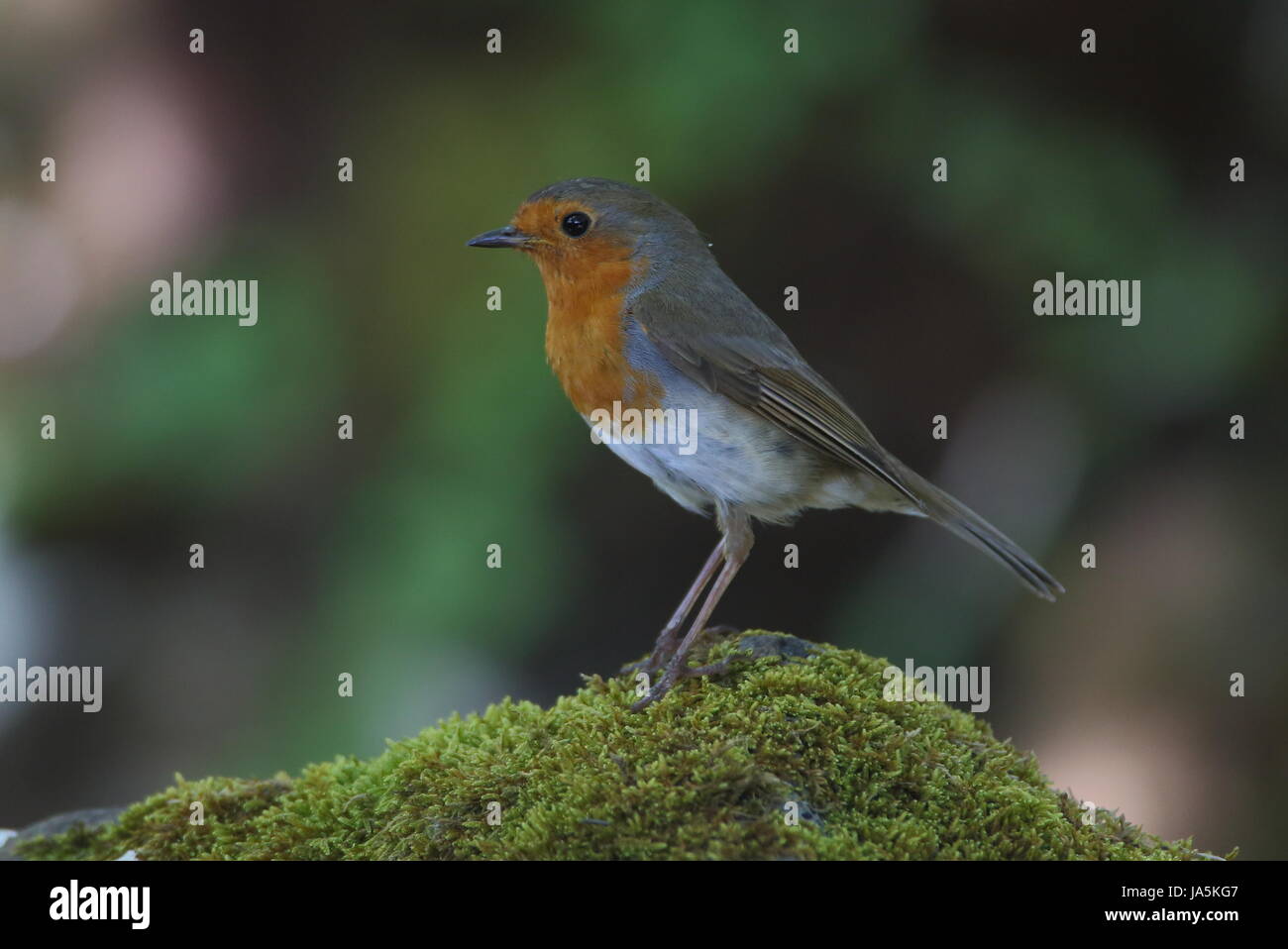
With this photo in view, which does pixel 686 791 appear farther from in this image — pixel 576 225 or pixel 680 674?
pixel 576 225

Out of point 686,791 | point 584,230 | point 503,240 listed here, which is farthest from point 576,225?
point 686,791

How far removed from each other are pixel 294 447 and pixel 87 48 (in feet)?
5.29

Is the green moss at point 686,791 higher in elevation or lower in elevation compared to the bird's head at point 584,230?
lower

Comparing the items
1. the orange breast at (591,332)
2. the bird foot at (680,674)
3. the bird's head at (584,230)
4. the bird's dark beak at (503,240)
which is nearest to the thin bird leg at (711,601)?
the bird foot at (680,674)

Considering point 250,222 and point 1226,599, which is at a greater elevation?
point 250,222

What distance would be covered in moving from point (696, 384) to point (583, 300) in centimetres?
39

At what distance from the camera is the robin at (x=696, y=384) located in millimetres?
2814

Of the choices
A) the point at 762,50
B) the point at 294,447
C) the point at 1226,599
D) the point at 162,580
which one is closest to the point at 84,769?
the point at 162,580

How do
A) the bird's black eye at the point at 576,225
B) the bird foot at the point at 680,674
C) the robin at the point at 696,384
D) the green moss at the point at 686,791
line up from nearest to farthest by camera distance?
the green moss at the point at 686,791 < the bird foot at the point at 680,674 < the robin at the point at 696,384 < the bird's black eye at the point at 576,225

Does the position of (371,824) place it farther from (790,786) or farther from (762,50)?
(762,50)

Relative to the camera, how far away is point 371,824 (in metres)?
2.41

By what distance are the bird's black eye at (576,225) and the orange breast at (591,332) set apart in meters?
0.05

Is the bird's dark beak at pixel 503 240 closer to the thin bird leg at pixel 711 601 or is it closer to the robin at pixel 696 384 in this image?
the robin at pixel 696 384

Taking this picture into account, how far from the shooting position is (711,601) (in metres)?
2.73
